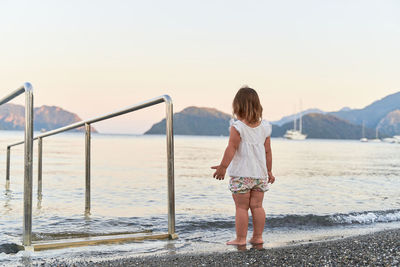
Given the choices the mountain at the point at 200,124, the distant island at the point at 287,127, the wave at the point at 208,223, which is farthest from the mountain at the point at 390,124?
the wave at the point at 208,223

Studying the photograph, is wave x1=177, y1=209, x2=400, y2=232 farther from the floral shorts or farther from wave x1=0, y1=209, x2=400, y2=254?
the floral shorts

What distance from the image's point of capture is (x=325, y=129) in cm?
11969

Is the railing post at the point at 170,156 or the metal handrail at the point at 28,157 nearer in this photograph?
the metal handrail at the point at 28,157

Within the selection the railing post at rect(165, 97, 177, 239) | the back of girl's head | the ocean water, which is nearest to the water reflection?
the ocean water

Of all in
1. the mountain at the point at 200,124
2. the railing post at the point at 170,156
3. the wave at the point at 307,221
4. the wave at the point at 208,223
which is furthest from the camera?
the mountain at the point at 200,124

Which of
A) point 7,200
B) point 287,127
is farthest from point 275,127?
point 7,200

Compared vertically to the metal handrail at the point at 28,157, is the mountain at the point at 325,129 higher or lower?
higher

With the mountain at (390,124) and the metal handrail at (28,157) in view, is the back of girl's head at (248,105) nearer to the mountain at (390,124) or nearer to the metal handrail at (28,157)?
the metal handrail at (28,157)

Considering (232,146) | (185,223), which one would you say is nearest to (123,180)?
(185,223)

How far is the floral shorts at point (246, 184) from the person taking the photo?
3.02 m

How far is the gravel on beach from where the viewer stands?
7.85 ft

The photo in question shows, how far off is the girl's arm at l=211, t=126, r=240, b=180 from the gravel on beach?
570 millimetres

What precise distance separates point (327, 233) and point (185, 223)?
1.58 metres

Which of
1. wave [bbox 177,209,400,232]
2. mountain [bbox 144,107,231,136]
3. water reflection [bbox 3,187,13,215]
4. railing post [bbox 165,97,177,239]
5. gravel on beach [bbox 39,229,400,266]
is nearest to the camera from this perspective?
gravel on beach [bbox 39,229,400,266]
